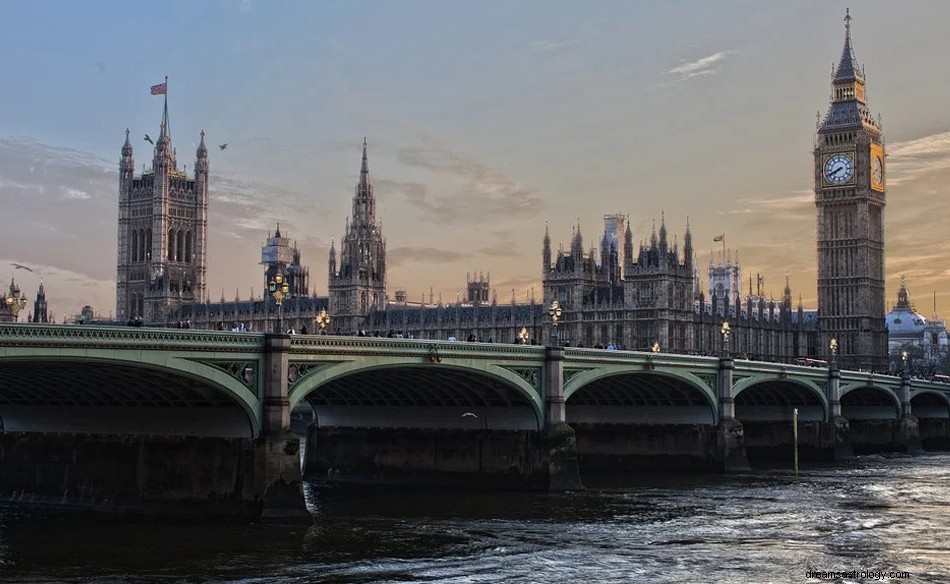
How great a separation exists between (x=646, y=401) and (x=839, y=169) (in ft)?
347

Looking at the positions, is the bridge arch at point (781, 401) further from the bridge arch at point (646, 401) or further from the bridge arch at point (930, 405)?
the bridge arch at point (930, 405)

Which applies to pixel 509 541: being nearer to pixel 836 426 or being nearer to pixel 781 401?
pixel 836 426

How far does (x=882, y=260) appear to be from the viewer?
615 feet

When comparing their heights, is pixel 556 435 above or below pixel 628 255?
below

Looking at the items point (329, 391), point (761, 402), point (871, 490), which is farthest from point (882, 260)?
point (329, 391)

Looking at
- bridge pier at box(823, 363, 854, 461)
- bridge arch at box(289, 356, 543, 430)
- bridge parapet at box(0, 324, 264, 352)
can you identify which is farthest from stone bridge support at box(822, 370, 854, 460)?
bridge parapet at box(0, 324, 264, 352)

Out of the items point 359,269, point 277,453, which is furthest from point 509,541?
point 359,269

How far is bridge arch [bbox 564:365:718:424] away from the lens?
8231 cm

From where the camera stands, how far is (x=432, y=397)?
2862 inches

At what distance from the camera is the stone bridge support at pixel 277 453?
52.2m

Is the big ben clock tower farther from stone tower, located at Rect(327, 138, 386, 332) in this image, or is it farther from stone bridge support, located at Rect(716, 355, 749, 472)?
stone bridge support, located at Rect(716, 355, 749, 472)

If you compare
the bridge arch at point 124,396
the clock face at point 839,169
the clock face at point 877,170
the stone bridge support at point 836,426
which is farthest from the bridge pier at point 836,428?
the clock face at point 877,170

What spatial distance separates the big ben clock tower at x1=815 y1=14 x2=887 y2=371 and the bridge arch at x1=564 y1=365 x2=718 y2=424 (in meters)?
99.3

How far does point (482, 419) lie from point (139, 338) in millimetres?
26632
